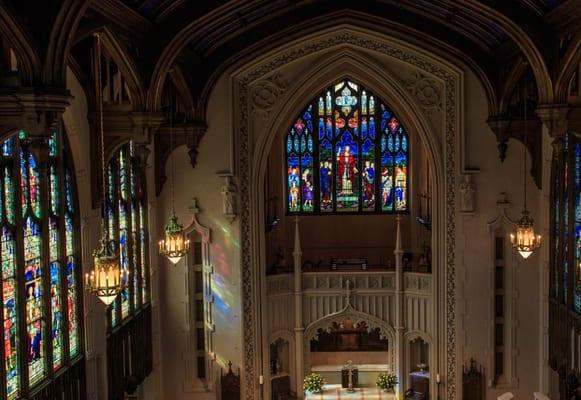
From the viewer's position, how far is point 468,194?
67.6 feet

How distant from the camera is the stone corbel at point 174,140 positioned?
20.2m

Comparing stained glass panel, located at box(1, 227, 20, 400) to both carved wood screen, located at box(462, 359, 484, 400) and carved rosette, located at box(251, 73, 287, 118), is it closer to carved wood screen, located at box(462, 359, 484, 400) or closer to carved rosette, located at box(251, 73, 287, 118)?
carved rosette, located at box(251, 73, 287, 118)

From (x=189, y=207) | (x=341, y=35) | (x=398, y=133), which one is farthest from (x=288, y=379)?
(x=341, y=35)

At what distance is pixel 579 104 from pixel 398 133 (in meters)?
8.92

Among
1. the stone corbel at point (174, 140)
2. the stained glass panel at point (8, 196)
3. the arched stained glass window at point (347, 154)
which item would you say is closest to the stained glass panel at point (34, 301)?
the stained glass panel at point (8, 196)

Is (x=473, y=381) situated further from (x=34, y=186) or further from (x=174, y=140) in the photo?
(x=34, y=186)

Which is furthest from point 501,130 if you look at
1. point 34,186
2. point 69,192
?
point 34,186

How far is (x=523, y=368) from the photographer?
68.5 ft

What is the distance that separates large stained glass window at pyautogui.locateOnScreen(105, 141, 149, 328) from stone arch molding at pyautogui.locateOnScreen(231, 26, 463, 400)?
3.02 metres

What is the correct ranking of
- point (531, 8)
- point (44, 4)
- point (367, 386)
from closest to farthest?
point (44, 4)
point (531, 8)
point (367, 386)

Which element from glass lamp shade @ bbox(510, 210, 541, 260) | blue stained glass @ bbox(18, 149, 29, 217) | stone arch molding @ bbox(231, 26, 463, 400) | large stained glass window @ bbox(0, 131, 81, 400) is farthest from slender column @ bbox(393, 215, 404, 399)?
blue stained glass @ bbox(18, 149, 29, 217)

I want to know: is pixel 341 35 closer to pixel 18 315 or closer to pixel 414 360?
pixel 414 360

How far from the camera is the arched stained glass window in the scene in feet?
77.9

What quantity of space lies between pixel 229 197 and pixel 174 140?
6.38 ft
